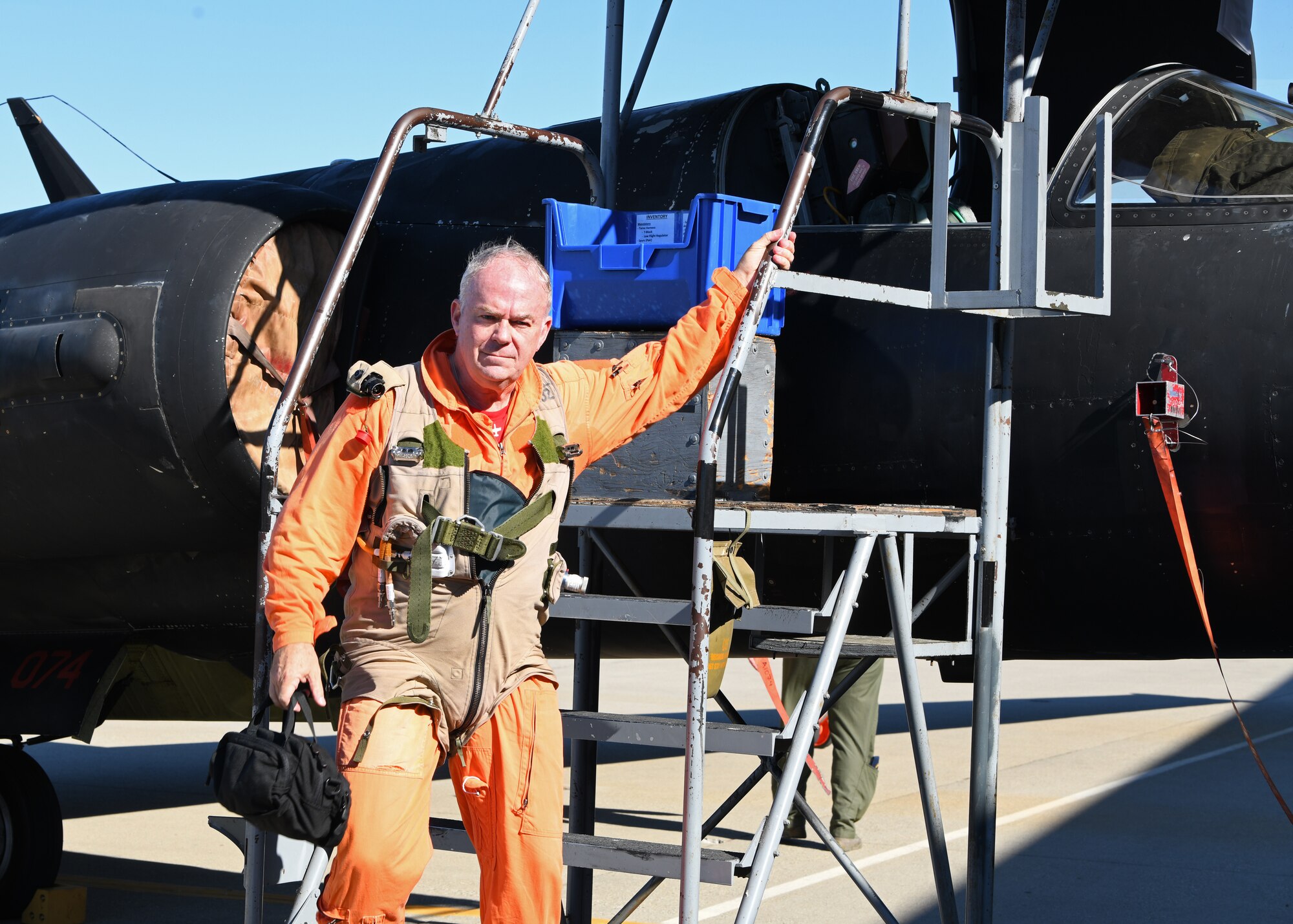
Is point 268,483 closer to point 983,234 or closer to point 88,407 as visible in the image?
point 88,407

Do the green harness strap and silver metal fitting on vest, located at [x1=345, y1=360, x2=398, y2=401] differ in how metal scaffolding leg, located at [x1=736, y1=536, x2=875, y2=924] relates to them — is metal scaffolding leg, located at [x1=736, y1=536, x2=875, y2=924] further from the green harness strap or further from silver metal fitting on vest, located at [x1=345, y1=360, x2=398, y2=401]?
silver metal fitting on vest, located at [x1=345, y1=360, x2=398, y2=401]

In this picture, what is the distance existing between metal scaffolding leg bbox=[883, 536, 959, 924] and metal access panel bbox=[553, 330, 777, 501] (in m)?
0.59

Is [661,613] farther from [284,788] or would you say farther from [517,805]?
[284,788]

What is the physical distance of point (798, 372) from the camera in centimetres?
480

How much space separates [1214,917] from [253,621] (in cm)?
387

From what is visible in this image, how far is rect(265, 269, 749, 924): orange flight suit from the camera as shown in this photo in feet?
10.2

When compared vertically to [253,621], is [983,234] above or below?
above

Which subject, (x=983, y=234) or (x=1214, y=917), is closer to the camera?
(x=983, y=234)

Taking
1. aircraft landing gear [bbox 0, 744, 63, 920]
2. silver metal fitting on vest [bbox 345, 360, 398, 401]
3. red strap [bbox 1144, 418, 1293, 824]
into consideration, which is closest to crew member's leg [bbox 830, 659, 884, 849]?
red strap [bbox 1144, 418, 1293, 824]

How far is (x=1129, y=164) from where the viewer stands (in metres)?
4.70

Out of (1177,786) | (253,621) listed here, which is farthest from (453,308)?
(1177,786)

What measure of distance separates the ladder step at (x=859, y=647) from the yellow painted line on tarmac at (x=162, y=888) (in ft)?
9.77

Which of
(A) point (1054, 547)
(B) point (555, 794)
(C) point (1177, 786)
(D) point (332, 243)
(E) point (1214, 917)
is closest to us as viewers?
(B) point (555, 794)

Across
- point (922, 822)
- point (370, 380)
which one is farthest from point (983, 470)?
point (922, 822)
